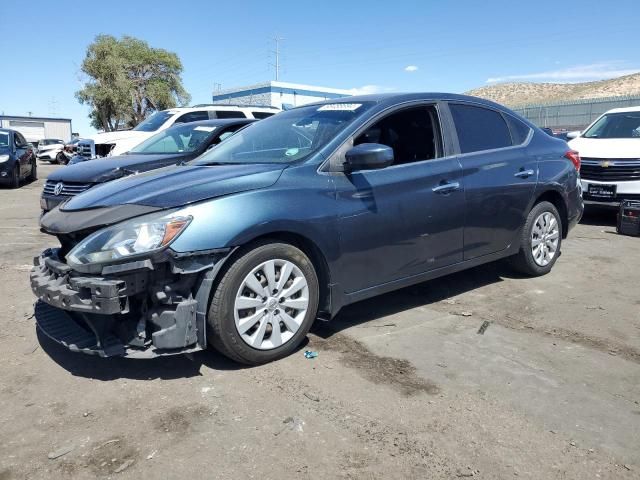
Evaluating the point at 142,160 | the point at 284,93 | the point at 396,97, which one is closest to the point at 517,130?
the point at 396,97

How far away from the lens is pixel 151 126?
11281mm

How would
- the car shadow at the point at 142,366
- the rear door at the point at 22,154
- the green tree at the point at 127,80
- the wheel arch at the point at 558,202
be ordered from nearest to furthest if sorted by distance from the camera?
1. the car shadow at the point at 142,366
2. the wheel arch at the point at 558,202
3. the rear door at the point at 22,154
4. the green tree at the point at 127,80

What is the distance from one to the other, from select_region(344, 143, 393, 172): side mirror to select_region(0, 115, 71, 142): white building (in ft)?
284

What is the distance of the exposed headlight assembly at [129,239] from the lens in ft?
Result: 10.0

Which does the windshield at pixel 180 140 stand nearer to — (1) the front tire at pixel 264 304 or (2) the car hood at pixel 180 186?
(2) the car hood at pixel 180 186

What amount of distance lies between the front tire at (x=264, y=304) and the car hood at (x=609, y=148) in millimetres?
6903

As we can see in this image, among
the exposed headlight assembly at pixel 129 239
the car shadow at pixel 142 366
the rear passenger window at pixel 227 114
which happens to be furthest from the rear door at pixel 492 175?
the rear passenger window at pixel 227 114

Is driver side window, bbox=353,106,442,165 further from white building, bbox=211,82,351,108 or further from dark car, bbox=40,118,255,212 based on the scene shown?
white building, bbox=211,82,351,108

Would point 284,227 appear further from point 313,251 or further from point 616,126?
point 616,126

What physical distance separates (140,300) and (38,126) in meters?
91.5

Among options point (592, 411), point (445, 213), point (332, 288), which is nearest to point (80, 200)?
point (332, 288)

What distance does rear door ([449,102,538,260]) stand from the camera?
4.66 metres

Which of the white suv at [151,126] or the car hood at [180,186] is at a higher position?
the white suv at [151,126]

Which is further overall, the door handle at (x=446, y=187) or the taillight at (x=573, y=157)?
the taillight at (x=573, y=157)
